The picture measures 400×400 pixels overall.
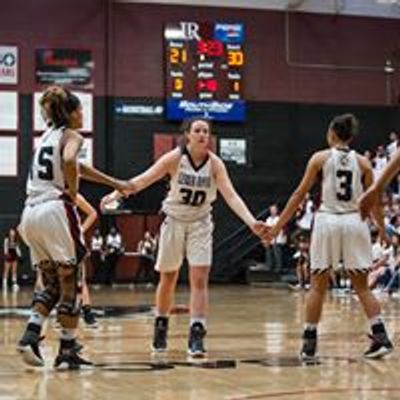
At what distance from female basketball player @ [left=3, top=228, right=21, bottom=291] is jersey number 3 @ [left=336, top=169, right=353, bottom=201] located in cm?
1820

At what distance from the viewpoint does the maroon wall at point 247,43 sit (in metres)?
26.5

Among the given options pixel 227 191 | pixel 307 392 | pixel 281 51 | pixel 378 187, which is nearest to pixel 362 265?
pixel 227 191

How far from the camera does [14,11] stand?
26.2m

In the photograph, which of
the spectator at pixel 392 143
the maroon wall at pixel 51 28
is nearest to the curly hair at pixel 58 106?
the spectator at pixel 392 143

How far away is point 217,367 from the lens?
684cm

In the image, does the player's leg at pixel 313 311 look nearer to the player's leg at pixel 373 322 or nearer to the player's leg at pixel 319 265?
the player's leg at pixel 319 265

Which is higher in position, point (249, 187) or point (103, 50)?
point (103, 50)

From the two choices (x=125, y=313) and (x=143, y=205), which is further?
(x=143, y=205)

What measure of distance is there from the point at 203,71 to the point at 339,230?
1996 centimetres

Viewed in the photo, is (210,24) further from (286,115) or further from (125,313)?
(125,313)

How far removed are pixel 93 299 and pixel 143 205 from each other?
29.6 ft

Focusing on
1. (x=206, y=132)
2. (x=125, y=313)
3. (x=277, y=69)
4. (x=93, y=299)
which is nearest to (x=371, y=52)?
(x=277, y=69)

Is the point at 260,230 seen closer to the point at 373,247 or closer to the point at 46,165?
the point at 46,165

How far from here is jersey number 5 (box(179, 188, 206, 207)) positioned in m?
7.82
